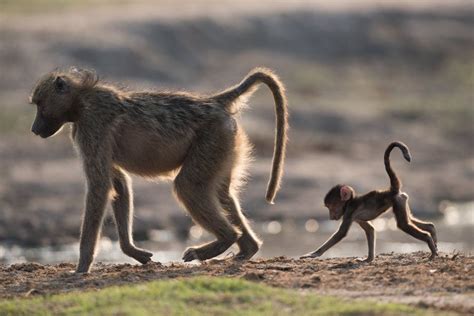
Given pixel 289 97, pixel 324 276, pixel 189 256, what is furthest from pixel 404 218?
pixel 289 97

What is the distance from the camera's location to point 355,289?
8.79 meters

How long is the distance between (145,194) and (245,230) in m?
9.52

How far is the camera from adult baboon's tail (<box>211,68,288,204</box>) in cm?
1043

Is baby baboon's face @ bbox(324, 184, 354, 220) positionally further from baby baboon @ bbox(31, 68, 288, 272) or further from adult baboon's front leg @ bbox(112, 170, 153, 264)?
adult baboon's front leg @ bbox(112, 170, 153, 264)

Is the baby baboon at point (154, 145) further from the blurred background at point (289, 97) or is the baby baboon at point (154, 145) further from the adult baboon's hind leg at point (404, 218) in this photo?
the blurred background at point (289, 97)

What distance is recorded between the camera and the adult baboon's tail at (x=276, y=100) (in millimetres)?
10430

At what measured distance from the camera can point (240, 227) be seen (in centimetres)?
1054

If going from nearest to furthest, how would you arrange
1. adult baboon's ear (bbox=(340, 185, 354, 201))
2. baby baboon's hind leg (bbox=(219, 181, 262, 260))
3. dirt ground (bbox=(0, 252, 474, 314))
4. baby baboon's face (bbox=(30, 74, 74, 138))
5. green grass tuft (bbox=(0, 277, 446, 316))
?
green grass tuft (bbox=(0, 277, 446, 316)), dirt ground (bbox=(0, 252, 474, 314)), adult baboon's ear (bbox=(340, 185, 354, 201)), baby baboon's face (bbox=(30, 74, 74, 138)), baby baboon's hind leg (bbox=(219, 181, 262, 260))

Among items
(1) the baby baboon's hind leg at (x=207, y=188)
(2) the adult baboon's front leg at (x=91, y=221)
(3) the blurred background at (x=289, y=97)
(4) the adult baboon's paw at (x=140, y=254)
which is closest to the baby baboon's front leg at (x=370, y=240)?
(1) the baby baboon's hind leg at (x=207, y=188)

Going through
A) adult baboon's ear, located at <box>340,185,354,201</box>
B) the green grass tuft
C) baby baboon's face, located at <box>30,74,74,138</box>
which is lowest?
the green grass tuft

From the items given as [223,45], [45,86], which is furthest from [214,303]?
[223,45]

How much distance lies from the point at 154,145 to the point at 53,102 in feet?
3.10

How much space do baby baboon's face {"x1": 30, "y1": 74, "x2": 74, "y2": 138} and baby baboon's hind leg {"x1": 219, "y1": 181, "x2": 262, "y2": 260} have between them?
4.95 feet

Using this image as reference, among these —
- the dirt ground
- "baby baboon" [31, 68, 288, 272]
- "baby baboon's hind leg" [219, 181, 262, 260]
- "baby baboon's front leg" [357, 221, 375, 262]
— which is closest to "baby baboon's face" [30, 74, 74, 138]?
"baby baboon" [31, 68, 288, 272]
